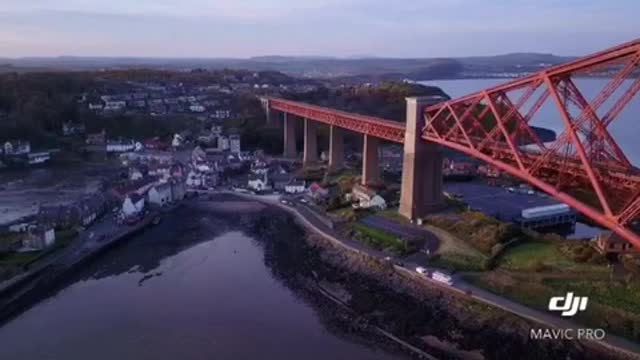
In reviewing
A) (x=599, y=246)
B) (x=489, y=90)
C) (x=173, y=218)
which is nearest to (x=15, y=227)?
(x=173, y=218)

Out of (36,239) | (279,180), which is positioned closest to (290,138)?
(279,180)

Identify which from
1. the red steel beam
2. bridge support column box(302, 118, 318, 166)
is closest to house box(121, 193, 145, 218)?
the red steel beam

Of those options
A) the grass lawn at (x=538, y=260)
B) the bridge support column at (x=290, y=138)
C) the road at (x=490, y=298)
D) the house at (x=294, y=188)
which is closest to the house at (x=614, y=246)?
the grass lawn at (x=538, y=260)

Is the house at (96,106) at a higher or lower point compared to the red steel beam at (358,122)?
lower

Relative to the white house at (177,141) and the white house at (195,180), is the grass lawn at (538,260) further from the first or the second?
the white house at (177,141)

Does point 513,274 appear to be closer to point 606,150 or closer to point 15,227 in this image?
point 606,150

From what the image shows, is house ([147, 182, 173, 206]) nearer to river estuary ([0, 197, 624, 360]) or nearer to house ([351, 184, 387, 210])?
river estuary ([0, 197, 624, 360])
